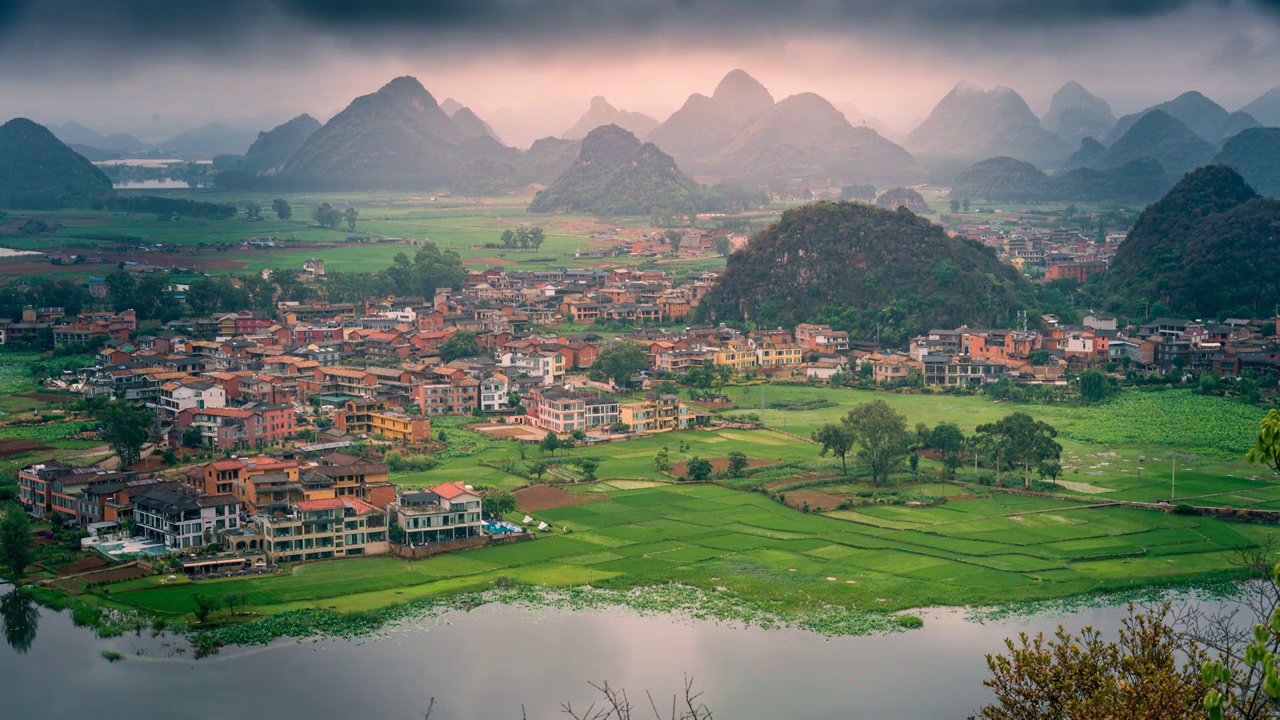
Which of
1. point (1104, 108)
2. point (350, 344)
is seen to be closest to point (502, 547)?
point (350, 344)

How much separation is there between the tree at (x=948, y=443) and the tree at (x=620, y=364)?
7.53m

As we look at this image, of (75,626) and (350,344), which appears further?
(350,344)

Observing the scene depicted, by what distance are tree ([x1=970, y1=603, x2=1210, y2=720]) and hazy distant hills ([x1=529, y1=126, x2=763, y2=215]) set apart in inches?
2327

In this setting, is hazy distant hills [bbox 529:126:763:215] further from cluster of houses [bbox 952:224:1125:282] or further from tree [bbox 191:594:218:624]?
tree [bbox 191:594:218:624]

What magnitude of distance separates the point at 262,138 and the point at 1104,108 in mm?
81457

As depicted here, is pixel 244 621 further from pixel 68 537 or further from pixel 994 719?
pixel 994 719

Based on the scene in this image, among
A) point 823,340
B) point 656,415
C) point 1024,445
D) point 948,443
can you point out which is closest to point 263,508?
point 656,415

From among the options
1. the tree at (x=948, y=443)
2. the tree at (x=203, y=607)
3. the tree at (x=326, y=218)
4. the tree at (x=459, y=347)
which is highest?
the tree at (x=326, y=218)

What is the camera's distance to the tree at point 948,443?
66.5ft

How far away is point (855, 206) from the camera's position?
37.2m

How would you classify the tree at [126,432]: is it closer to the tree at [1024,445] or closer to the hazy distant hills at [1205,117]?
the tree at [1024,445]

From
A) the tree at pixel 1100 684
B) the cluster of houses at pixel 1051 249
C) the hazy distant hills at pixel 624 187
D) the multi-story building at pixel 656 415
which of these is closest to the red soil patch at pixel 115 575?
the multi-story building at pixel 656 415

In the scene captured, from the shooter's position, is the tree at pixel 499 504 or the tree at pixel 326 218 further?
the tree at pixel 326 218

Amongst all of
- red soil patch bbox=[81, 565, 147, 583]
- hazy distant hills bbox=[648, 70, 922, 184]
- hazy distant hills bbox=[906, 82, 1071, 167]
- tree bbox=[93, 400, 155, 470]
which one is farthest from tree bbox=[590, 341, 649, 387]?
hazy distant hills bbox=[906, 82, 1071, 167]
